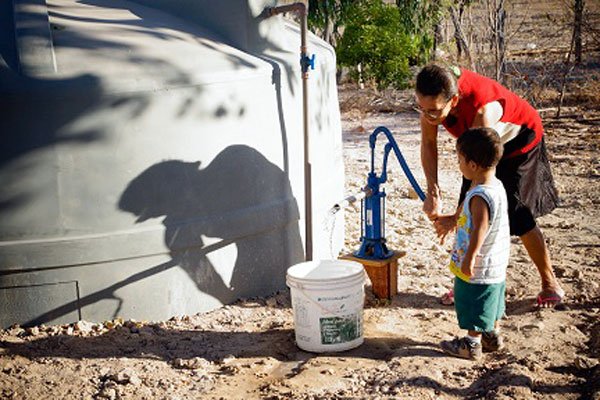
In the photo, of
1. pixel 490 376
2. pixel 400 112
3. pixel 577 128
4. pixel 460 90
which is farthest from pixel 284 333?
pixel 400 112

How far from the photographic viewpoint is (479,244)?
12.3 ft

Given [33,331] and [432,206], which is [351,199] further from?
[33,331]

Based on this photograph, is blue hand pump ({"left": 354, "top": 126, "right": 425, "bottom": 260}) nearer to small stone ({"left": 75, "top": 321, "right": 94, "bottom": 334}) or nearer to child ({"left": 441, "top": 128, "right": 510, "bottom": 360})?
child ({"left": 441, "top": 128, "right": 510, "bottom": 360})

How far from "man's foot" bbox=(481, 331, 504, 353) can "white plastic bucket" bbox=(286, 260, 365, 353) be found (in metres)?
0.59

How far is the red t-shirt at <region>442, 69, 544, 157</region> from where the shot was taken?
4.11 metres

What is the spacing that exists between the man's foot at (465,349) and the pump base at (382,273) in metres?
0.82

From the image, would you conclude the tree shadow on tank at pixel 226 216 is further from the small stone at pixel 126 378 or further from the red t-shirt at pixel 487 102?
the red t-shirt at pixel 487 102

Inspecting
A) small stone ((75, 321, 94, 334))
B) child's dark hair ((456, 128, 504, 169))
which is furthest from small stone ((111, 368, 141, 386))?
child's dark hair ((456, 128, 504, 169))

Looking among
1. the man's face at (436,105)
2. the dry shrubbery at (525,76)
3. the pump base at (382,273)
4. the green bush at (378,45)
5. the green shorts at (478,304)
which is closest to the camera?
the green shorts at (478,304)

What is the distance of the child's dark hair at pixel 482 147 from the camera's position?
3.75m

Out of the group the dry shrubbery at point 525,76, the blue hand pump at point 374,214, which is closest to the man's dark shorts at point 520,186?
the blue hand pump at point 374,214

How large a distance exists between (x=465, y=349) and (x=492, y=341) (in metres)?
0.18

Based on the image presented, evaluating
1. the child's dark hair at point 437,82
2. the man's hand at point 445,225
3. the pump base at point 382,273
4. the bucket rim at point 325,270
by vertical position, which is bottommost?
the pump base at point 382,273

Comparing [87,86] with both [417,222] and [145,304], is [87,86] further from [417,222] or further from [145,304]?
[417,222]
